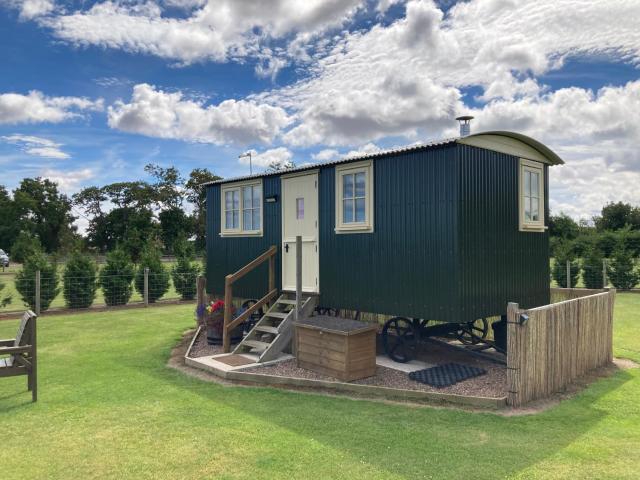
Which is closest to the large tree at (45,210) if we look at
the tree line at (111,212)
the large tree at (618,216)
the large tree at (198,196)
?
the tree line at (111,212)

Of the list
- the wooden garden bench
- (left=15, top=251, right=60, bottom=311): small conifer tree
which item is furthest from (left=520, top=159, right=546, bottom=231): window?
(left=15, top=251, right=60, bottom=311): small conifer tree

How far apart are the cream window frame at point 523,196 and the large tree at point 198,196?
1640 inches

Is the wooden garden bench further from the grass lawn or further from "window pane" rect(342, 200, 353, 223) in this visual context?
"window pane" rect(342, 200, 353, 223)

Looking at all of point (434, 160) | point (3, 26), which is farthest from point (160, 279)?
point (434, 160)

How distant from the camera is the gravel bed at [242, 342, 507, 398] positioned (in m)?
6.49

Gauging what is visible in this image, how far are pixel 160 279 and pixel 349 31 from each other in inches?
433

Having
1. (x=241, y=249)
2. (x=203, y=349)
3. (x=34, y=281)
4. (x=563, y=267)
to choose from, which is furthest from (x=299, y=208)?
(x=563, y=267)

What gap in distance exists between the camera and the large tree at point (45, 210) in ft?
171

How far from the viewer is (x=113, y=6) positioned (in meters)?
10.4

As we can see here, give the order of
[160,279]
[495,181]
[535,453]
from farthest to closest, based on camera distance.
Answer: [160,279], [495,181], [535,453]

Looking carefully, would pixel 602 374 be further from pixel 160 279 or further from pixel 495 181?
pixel 160 279

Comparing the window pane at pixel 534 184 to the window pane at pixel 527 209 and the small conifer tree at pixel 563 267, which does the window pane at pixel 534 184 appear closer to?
the window pane at pixel 527 209

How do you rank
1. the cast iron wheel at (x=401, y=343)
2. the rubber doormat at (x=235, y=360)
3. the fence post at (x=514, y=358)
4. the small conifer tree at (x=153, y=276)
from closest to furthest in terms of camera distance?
the fence post at (x=514, y=358) → the rubber doormat at (x=235, y=360) → the cast iron wheel at (x=401, y=343) → the small conifer tree at (x=153, y=276)

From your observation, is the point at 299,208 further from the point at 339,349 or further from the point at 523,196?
the point at 523,196
